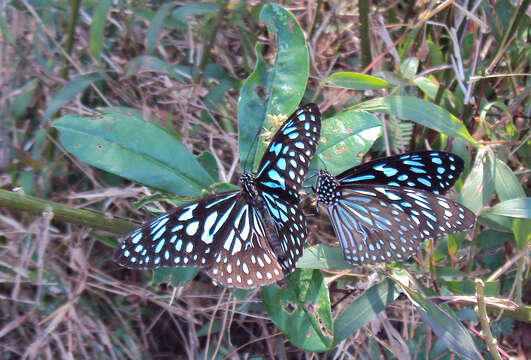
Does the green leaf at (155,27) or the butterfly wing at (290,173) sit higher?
the green leaf at (155,27)

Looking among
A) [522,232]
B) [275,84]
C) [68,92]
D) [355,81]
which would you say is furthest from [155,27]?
[522,232]

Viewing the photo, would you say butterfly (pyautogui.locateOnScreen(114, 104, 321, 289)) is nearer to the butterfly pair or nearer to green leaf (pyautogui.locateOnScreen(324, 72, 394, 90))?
the butterfly pair

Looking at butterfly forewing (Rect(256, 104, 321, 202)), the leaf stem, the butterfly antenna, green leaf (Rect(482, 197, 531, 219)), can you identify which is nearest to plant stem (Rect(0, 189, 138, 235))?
the butterfly antenna

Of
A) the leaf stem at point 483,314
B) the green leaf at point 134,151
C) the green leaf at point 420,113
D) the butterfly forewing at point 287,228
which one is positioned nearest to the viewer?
the leaf stem at point 483,314

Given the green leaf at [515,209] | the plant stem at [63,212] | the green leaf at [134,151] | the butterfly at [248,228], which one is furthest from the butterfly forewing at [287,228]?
the green leaf at [515,209]

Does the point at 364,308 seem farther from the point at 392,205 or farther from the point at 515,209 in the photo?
the point at 515,209

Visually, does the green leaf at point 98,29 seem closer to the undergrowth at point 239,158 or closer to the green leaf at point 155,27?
the undergrowth at point 239,158
